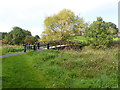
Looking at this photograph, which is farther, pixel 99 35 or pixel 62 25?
pixel 62 25

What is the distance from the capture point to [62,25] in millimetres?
23375

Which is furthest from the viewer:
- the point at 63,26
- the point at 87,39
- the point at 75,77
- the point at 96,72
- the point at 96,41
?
the point at 63,26

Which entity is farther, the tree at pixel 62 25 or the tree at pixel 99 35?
the tree at pixel 62 25

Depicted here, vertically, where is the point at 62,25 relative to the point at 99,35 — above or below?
above

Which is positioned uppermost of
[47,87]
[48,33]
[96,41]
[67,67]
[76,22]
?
[76,22]

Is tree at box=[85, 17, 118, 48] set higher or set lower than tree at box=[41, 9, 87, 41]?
lower

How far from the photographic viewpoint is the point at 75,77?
6.34m

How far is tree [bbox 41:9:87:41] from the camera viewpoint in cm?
2308

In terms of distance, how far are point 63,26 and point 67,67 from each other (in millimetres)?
16461

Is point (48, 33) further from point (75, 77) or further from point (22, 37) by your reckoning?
point (75, 77)

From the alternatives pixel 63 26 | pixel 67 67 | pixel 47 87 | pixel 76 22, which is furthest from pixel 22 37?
pixel 47 87

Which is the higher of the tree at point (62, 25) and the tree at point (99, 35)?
the tree at point (62, 25)

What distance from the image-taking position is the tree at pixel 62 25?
23078 millimetres

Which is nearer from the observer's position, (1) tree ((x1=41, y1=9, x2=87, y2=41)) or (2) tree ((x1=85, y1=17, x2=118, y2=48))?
(2) tree ((x1=85, y1=17, x2=118, y2=48))
